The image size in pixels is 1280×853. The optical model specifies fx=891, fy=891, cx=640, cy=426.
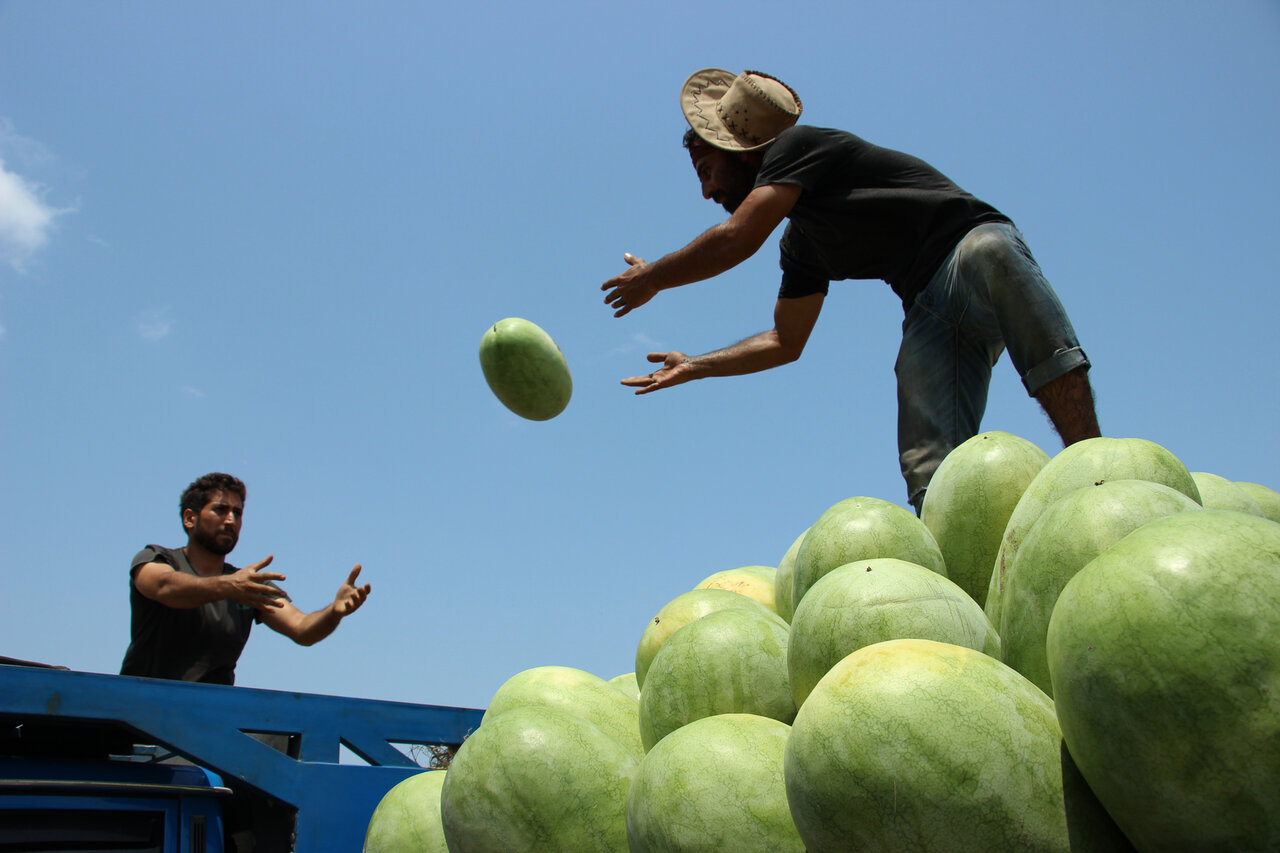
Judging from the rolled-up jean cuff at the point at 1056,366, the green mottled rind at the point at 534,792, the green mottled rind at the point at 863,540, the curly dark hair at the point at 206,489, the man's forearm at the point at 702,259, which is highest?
the man's forearm at the point at 702,259

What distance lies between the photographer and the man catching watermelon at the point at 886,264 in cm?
296

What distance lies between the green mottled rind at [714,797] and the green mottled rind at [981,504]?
2.94 ft

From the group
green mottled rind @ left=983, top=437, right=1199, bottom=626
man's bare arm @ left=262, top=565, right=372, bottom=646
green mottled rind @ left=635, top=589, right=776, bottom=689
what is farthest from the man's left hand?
green mottled rind @ left=983, top=437, right=1199, bottom=626

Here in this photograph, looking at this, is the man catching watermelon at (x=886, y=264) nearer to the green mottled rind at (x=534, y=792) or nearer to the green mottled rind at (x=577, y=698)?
the green mottled rind at (x=577, y=698)

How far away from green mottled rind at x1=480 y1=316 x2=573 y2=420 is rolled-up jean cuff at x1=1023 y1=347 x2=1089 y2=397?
2.66 m

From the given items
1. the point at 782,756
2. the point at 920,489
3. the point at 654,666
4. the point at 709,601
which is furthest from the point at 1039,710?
the point at 920,489

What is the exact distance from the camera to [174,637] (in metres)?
4.18

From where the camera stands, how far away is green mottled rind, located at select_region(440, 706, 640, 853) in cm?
179

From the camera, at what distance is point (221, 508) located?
5.04 metres

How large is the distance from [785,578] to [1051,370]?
109 cm

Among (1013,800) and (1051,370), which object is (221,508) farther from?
(1013,800)

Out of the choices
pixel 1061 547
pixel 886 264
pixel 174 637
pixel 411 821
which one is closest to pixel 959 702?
pixel 1061 547

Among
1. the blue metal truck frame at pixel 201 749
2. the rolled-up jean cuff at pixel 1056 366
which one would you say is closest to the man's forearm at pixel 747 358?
the rolled-up jean cuff at pixel 1056 366

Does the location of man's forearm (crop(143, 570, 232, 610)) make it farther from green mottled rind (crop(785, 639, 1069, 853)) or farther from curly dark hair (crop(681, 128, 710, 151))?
green mottled rind (crop(785, 639, 1069, 853))
